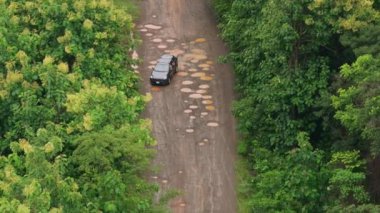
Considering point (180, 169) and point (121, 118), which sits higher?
point (121, 118)

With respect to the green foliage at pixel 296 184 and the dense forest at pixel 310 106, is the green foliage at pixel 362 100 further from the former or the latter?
the green foliage at pixel 296 184

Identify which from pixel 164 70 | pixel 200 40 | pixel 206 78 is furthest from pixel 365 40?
pixel 200 40

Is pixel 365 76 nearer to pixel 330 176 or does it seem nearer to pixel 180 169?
pixel 330 176

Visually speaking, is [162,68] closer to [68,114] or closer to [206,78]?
[206,78]

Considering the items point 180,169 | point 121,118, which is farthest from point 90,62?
point 180,169

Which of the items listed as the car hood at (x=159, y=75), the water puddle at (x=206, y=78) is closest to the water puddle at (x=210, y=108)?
the water puddle at (x=206, y=78)
